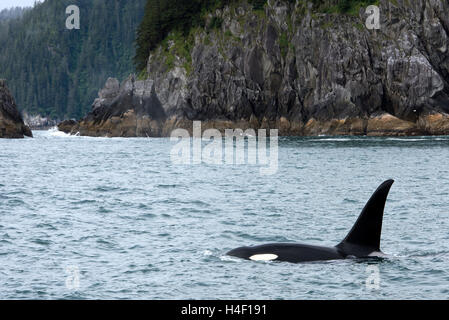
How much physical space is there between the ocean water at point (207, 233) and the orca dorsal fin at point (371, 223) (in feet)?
1.75

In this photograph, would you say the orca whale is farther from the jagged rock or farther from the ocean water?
the jagged rock

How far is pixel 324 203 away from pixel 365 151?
4170 centimetres

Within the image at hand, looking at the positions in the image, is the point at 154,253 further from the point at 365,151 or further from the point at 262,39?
the point at 262,39

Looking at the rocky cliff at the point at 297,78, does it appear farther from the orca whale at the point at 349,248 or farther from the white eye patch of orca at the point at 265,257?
the white eye patch of orca at the point at 265,257

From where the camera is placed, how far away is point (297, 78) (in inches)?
4668

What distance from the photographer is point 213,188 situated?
1539 inches

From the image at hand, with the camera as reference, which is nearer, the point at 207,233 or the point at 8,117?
the point at 207,233

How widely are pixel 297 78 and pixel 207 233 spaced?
98.4 m

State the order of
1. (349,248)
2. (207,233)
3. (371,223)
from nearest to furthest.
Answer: (371,223) → (349,248) → (207,233)

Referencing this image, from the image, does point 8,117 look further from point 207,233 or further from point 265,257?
point 265,257

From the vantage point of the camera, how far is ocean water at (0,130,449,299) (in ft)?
49.8

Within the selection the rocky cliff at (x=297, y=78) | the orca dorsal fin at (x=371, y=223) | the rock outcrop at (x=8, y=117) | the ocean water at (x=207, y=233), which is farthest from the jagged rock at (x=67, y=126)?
the orca dorsal fin at (x=371, y=223)

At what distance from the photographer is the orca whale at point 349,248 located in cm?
→ 1650

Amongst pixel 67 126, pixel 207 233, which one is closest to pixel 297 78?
pixel 67 126
